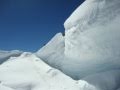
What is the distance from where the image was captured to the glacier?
482 cm

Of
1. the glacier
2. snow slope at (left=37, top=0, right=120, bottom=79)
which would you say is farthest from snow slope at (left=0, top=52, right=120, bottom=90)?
snow slope at (left=37, top=0, right=120, bottom=79)

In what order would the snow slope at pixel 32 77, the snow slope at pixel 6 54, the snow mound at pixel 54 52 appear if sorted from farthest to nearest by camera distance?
1. the snow slope at pixel 6 54
2. the snow mound at pixel 54 52
3. the snow slope at pixel 32 77

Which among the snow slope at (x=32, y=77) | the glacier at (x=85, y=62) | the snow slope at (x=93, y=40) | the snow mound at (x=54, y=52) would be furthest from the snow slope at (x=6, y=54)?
the snow slope at (x=93, y=40)

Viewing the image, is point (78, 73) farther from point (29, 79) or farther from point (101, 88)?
point (29, 79)

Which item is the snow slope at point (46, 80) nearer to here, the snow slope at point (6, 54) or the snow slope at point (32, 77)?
the snow slope at point (32, 77)

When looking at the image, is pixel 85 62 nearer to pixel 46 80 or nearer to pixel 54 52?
pixel 46 80

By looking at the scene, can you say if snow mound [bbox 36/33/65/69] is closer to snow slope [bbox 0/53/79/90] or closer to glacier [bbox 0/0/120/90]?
glacier [bbox 0/0/120/90]

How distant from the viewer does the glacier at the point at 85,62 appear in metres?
4.82

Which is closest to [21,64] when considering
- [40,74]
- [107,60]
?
[40,74]

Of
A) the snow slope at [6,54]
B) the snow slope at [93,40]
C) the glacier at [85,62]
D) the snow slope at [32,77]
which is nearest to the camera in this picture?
the snow slope at [32,77]

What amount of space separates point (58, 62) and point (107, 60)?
147 centimetres

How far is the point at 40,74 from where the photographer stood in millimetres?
5250

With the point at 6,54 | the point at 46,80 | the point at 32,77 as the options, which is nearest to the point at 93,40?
the point at 46,80

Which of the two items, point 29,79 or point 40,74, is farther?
point 40,74
